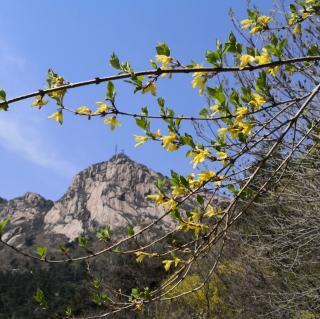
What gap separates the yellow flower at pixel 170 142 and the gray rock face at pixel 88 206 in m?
80.6

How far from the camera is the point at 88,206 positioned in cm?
9262

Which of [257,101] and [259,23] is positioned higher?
[259,23]

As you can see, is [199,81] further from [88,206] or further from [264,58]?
[88,206]

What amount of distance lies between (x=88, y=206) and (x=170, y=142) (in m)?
92.1

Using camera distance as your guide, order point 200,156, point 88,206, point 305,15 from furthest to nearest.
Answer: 1. point 88,206
2. point 305,15
3. point 200,156

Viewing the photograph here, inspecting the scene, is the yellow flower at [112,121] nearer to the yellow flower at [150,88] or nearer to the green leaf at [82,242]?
the yellow flower at [150,88]

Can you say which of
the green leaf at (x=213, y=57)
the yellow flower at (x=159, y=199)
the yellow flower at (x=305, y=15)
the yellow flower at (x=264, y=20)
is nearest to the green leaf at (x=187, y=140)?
the yellow flower at (x=159, y=199)

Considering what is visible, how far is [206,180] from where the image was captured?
82.5 inches

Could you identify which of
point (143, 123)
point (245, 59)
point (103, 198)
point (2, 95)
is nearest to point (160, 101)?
point (143, 123)

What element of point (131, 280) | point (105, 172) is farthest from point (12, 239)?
point (131, 280)

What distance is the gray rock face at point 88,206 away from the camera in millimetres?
86938

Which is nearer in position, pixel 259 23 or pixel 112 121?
pixel 112 121

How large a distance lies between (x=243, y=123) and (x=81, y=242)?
1221mm

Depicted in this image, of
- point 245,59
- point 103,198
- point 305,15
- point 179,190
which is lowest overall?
point 179,190
